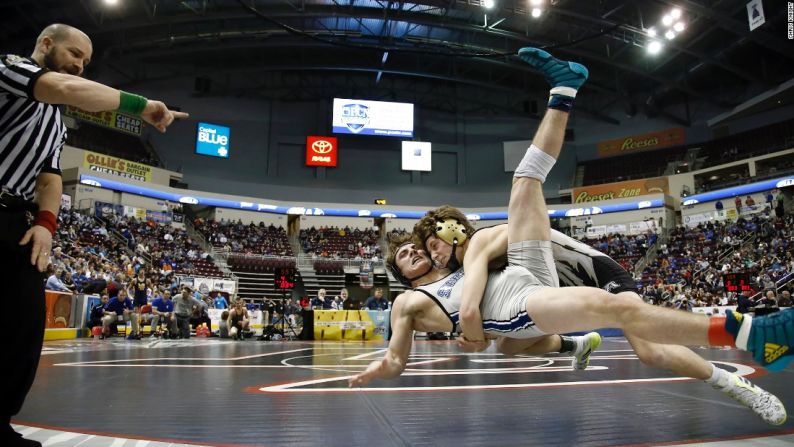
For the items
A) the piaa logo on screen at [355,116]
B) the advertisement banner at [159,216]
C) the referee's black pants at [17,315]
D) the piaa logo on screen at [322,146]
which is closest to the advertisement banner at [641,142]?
the piaa logo on screen at [355,116]

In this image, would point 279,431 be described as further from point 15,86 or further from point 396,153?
point 396,153

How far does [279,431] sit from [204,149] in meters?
30.3

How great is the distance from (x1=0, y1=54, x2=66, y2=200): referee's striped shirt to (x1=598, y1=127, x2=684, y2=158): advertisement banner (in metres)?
34.1

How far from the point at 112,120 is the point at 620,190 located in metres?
28.6

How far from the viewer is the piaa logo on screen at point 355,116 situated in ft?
101

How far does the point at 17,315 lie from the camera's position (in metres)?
1.53

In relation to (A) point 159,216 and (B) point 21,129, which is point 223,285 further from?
(B) point 21,129

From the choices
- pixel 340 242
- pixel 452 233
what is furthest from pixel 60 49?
pixel 340 242

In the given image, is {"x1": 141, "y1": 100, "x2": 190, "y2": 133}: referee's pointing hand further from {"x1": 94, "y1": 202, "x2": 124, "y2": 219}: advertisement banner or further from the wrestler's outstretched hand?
{"x1": 94, "y1": 202, "x2": 124, "y2": 219}: advertisement banner

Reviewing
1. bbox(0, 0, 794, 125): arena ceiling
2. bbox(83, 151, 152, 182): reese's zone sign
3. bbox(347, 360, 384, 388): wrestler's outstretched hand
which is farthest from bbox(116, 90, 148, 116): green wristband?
bbox(83, 151, 152, 182): reese's zone sign

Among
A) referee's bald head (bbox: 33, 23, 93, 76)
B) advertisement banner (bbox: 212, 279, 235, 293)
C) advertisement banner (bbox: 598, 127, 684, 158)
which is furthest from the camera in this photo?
advertisement banner (bbox: 598, 127, 684, 158)

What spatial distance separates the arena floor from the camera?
76.7 inches

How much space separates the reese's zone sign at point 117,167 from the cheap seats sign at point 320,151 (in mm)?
9127

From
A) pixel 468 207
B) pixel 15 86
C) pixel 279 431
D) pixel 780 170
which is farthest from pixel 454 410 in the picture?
pixel 468 207
